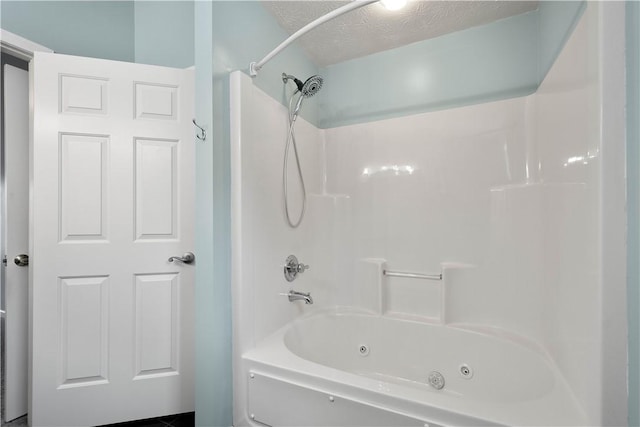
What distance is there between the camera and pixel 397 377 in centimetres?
166

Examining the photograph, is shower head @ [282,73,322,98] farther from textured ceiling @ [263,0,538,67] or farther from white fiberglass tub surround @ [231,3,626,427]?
textured ceiling @ [263,0,538,67]

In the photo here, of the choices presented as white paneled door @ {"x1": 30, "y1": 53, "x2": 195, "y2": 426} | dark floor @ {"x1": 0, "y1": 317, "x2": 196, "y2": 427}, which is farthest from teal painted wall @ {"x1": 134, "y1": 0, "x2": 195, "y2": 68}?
dark floor @ {"x1": 0, "y1": 317, "x2": 196, "y2": 427}

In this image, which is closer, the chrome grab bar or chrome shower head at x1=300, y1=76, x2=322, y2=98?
chrome shower head at x1=300, y1=76, x2=322, y2=98

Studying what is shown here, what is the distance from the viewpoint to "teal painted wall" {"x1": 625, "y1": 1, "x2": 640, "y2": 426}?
2.27 feet

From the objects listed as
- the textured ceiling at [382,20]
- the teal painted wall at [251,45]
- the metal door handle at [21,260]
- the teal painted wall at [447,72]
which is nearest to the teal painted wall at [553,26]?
the teal painted wall at [447,72]

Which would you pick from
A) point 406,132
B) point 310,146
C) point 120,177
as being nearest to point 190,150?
point 120,177

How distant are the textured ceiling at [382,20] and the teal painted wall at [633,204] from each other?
3.24 ft

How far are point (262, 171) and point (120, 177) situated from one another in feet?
2.47

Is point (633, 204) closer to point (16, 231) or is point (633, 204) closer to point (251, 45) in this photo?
point (251, 45)

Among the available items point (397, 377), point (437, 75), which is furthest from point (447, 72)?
point (397, 377)

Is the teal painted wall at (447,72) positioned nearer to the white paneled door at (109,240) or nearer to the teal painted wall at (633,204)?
the teal painted wall at (633,204)

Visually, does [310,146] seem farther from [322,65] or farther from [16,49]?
[16,49]

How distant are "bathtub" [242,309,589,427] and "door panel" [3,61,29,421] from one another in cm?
125

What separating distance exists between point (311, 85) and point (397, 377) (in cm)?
172
